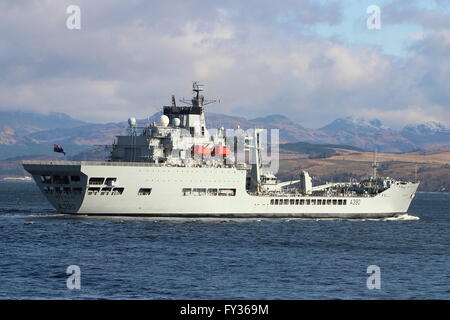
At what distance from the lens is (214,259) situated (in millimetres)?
43438

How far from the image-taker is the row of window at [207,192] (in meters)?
65.4

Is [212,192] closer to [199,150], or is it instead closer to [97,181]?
[199,150]

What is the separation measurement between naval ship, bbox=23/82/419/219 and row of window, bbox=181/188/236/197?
84 millimetres

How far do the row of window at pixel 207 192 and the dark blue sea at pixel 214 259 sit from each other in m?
2.29

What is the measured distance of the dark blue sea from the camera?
1358 inches

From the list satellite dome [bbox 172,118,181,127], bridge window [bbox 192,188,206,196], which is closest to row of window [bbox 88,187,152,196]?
bridge window [bbox 192,188,206,196]

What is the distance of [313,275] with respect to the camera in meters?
38.9

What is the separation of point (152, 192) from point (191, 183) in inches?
135

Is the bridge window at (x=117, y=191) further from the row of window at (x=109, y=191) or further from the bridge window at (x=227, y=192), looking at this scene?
the bridge window at (x=227, y=192)

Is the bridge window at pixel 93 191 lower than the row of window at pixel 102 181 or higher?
lower
